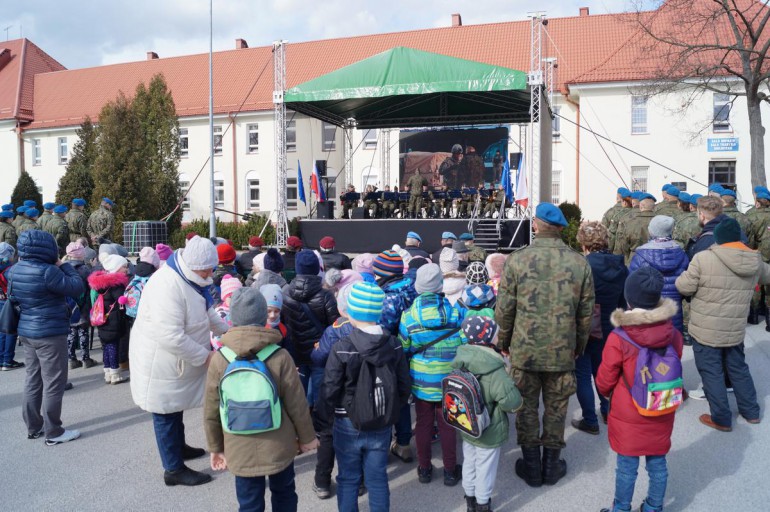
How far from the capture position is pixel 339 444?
10.8ft

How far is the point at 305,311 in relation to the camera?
4.27 metres

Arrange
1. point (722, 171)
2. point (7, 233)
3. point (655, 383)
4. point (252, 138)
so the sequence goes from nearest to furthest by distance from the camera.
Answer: point (655, 383)
point (7, 233)
point (722, 171)
point (252, 138)

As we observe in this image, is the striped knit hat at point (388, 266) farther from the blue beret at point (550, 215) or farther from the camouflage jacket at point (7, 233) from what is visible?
the camouflage jacket at point (7, 233)

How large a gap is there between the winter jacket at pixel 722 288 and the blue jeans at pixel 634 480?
1.72 metres

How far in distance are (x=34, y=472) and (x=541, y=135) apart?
483 inches

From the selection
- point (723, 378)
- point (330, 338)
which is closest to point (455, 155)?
point (723, 378)

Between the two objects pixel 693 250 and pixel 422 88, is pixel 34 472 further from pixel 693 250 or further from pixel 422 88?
pixel 422 88

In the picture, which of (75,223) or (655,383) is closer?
(655,383)

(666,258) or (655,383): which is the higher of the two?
(666,258)

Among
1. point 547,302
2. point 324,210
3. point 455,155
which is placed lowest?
point 547,302

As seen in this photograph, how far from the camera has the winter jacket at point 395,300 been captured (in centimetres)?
411

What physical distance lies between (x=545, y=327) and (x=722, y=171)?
23691 mm

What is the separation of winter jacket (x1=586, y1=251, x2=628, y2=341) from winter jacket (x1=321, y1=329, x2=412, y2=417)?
7.19ft

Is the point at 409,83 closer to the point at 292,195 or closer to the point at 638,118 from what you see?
the point at 638,118
